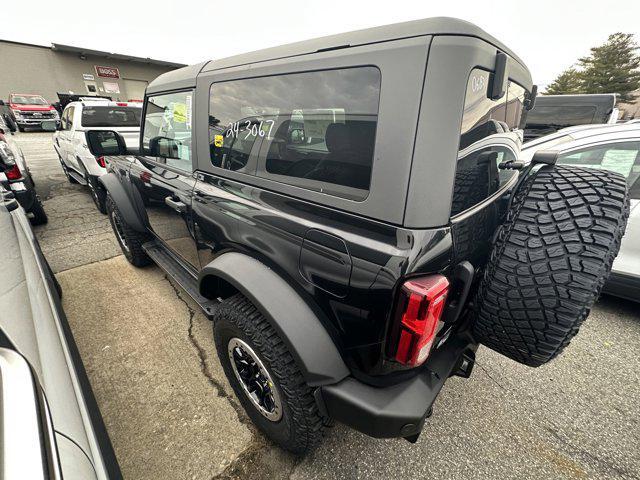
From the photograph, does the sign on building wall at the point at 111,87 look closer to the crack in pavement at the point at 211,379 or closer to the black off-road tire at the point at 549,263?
the crack in pavement at the point at 211,379

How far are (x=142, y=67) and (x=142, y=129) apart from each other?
114 ft

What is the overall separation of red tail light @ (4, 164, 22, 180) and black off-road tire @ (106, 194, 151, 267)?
174cm

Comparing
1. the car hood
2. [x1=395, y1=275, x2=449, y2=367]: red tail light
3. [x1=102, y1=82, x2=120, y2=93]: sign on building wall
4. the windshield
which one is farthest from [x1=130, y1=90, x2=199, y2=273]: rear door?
[x1=102, y1=82, x2=120, y2=93]: sign on building wall

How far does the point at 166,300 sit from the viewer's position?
9.43ft

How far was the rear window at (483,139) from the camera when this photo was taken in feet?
3.45

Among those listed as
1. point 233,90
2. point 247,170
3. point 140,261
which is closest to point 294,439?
point 247,170

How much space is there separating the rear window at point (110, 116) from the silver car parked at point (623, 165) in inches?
266

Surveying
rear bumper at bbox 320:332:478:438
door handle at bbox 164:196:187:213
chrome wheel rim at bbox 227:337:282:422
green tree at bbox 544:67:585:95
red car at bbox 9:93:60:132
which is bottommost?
Answer: chrome wheel rim at bbox 227:337:282:422

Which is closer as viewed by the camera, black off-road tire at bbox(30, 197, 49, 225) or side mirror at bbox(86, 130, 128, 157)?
side mirror at bbox(86, 130, 128, 157)

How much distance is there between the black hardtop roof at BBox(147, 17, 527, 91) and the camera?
0.94 meters

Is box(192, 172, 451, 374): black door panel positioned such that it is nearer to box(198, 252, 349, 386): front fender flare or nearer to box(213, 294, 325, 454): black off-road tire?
box(198, 252, 349, 386): front fender flare

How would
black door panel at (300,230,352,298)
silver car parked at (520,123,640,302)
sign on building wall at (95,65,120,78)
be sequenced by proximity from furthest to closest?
sign on building wall at (95,65,120,78) → silver car parked at (520,123,640,302) → black door panel at (300,230,352,298)

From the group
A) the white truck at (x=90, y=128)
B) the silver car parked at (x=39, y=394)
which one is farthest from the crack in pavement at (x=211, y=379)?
the white truck at (x=90, y=128)

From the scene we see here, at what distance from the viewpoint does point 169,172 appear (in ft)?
7.42
